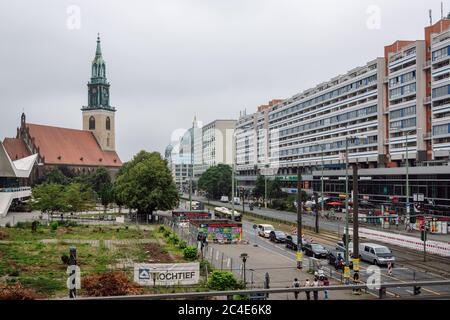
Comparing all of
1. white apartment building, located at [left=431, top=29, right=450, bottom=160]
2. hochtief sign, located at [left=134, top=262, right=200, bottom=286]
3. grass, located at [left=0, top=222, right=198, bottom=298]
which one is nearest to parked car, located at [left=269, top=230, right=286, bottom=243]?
grass, located at [left=0, top=222, right=198, bottom=298]

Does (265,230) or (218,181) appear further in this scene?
(218,181)

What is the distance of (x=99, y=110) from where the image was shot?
131m

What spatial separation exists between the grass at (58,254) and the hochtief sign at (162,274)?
385 mm

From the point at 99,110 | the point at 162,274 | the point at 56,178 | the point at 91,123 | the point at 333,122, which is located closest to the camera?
the point at 162,274

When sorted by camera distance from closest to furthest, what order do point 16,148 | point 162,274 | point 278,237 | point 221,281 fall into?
point 221,281, point 162,274, point 278,237, point 16,148

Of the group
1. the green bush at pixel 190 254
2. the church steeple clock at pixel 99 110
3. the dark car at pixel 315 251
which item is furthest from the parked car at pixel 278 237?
the church steeple clock at pixel 99 110

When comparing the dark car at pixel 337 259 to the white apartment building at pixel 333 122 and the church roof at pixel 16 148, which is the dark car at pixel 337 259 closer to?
the white apartment building at pixel 333 122

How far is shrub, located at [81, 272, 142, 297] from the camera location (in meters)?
19.2

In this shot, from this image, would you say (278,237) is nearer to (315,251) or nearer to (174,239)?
(315,251)

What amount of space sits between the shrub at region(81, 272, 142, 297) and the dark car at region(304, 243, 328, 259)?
16.2 meters

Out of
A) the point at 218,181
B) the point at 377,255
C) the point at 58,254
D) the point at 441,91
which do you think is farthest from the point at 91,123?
the point at 377,255

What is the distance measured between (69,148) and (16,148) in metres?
13.6
